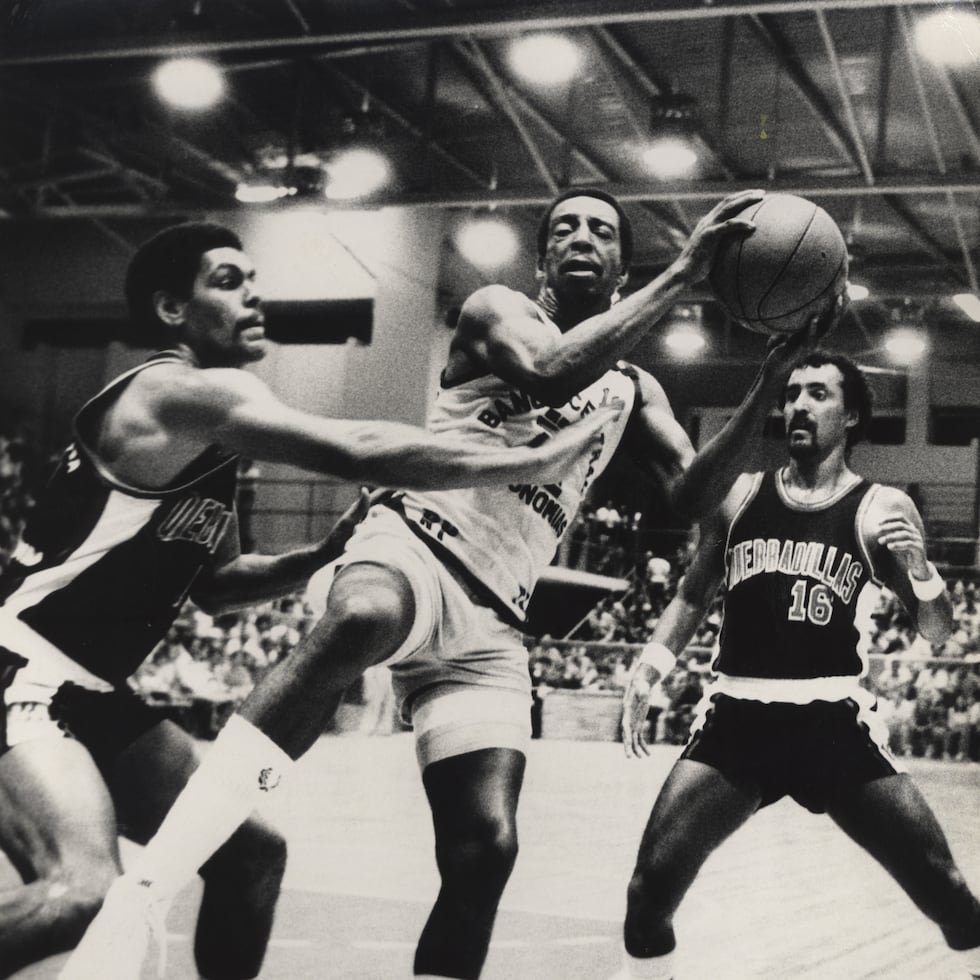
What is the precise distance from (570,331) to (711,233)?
1.16ft

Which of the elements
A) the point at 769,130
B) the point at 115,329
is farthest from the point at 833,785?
the point at 769,130

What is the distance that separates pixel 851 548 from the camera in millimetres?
2896

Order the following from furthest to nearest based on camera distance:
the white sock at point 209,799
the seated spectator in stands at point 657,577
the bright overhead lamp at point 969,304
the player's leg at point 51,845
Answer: the seated spectator in stands at point 657,577
the bright overhead lamp at point 969,304
the white sock at point 209,799
the player's leg at point 51,845

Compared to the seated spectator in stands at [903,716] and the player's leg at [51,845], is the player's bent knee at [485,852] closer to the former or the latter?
the player's leg at [51,845]

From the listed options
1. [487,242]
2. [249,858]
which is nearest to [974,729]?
[487,242]

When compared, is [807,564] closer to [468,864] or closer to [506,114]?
[468,864]

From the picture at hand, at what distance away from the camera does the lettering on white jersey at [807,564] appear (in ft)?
9.45

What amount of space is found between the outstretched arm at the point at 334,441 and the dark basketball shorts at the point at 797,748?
2.40ft

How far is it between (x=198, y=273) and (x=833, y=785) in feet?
5.71

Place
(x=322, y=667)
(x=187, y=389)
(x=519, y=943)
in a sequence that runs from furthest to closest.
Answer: (x=519, y=943), (x=187, y=389), (x=322, y=667)

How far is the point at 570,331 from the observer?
2529 millimetres

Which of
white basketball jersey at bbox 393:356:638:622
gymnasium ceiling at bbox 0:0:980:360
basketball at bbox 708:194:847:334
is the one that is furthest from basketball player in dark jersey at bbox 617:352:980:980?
gymnasium ceiling at bbox 0:0:980:360

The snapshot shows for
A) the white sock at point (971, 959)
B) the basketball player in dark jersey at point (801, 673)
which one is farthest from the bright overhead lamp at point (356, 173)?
the white sock at point (971, 959)

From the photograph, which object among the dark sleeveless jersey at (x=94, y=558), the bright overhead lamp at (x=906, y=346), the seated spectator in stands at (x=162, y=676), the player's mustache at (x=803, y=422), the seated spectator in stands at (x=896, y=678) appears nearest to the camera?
the dark sleeveless jersey at (x=94, y=558)
